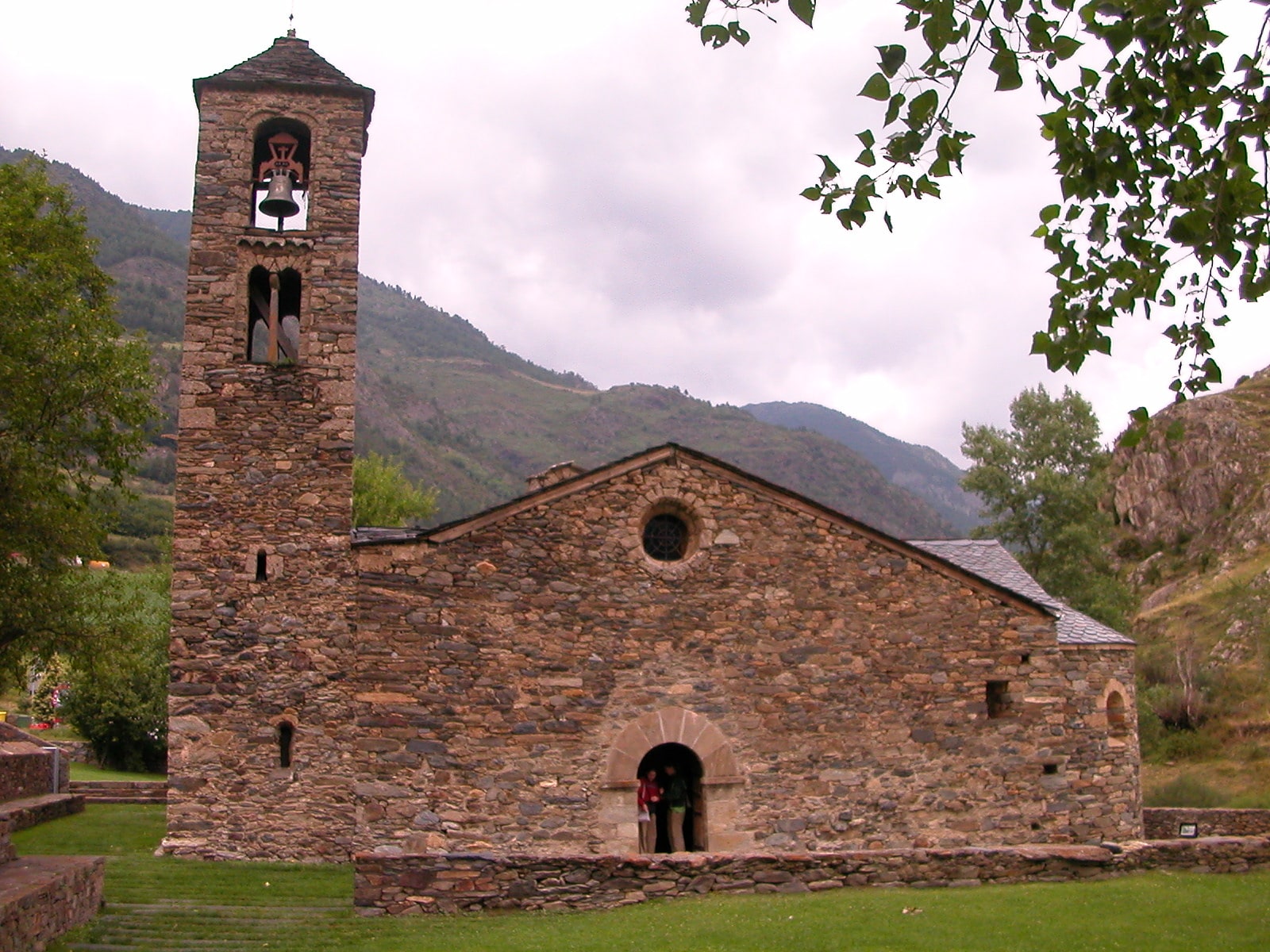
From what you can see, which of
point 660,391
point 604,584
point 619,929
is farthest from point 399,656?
point 660,391

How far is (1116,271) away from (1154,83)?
1076mm

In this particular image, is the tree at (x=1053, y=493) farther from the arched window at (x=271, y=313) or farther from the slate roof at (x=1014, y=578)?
the arched window at (x=271, y=313)

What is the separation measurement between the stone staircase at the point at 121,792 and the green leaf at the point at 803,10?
22364 millimetres

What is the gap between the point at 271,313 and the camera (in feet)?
59.2

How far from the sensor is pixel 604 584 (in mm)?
15484

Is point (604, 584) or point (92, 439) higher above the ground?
point (92, 439)

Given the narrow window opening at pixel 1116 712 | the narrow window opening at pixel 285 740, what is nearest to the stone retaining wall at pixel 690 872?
the narrow window opening at pixel 1116 712

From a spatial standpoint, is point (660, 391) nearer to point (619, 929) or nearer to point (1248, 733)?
point (1248, 733)

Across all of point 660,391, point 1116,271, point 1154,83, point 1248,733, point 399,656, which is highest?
point 660,391

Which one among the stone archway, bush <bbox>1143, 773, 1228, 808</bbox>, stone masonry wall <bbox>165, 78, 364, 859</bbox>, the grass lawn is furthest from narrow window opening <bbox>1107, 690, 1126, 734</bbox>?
bush <bbox>1143, 773, 1228, 808</bbox>

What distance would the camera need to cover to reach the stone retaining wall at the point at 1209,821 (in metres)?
22.1

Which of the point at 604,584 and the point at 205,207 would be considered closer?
the point at 604,584

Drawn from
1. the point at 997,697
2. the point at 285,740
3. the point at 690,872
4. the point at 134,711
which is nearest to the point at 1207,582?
the point at 997,697

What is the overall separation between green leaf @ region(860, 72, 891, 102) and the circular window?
395 inches
